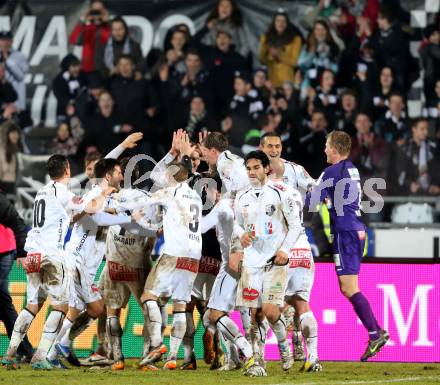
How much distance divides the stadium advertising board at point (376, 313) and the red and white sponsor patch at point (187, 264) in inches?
69.7

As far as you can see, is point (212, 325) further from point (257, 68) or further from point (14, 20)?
point (14, 20)

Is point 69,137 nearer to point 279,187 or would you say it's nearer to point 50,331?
point 50,331

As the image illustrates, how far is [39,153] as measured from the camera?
673 inches

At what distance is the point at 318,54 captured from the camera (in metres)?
17.3

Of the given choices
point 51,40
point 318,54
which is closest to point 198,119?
point 318,54

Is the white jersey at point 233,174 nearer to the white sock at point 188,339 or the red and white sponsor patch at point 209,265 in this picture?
the red and white sponsor patch at point 209,265

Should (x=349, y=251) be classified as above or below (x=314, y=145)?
below

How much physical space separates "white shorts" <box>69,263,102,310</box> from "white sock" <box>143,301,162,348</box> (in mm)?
696

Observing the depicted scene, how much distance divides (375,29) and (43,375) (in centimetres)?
1036

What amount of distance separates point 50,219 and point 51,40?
928cm

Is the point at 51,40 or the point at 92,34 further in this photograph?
the point at 51,40

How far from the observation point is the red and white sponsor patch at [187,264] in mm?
9328

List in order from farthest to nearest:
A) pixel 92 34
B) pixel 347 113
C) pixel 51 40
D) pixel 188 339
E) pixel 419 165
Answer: pixel 51 40 < pixel 92 34 < pixel 347 113 < pixel 419 165 < pixel 188 339

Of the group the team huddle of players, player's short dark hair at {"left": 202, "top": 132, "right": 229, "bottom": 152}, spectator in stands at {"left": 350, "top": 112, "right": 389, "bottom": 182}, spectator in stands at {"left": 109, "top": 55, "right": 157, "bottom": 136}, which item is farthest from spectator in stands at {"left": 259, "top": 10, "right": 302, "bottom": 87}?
player's short dark hair at {"left": 202, "top": 132, "right": 229, "bottom": 152}
